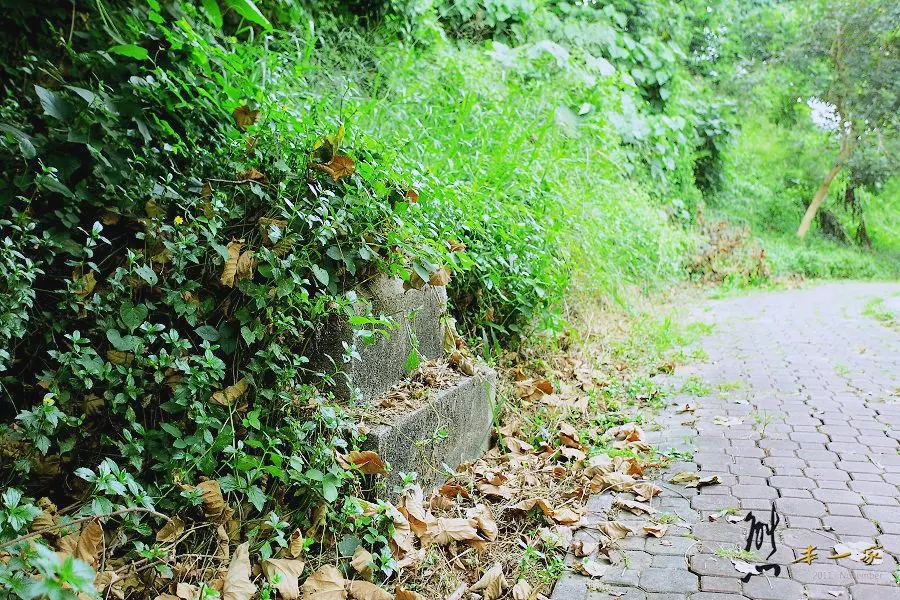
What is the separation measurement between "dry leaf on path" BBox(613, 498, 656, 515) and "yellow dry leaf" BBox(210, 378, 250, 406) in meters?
1.76

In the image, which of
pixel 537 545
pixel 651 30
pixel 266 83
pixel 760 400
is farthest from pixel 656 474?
pixel 651 30

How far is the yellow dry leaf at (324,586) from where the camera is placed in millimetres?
2168

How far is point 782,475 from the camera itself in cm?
322

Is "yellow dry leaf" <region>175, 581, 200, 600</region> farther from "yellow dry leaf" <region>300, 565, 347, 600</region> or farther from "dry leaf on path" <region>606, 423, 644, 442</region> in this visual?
"dry leaf on path" <region>606, 423, 644, 442</region>

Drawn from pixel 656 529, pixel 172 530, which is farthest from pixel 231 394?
pixel 656 529

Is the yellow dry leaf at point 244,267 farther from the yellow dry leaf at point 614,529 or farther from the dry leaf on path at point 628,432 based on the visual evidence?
the dry leaf on path at point 628,432

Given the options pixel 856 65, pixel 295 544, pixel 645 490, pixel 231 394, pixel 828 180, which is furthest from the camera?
pixel 828 180

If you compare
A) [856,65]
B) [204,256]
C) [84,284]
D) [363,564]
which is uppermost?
[856,65]

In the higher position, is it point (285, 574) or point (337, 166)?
point (337, 166)

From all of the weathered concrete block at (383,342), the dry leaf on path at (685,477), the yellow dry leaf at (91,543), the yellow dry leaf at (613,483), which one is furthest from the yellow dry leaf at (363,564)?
the dry leaf on path at (685,477)

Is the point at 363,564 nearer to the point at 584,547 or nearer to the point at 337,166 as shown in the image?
the point at 584,547

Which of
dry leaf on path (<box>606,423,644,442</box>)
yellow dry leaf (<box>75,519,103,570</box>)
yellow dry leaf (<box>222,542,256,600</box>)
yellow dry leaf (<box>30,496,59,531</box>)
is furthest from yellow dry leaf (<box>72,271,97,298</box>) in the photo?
dry leaf on path (<box>606,423,644,442</box>)

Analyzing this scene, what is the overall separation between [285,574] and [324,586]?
0.45ft

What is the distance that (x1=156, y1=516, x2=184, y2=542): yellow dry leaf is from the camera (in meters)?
2.12
